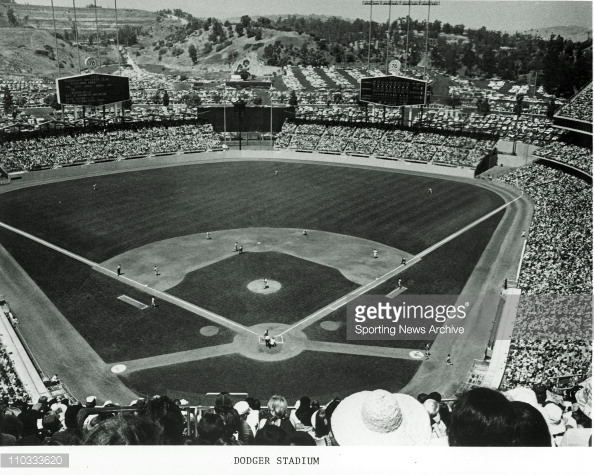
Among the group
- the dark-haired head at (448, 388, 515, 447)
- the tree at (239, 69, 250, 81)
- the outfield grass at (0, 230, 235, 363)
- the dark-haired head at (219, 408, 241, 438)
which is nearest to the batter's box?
the outfield grass at (0, 230, 235, 363)

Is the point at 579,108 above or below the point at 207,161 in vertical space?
above

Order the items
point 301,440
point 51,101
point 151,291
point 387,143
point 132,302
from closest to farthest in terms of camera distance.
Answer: point 301,440 < point 132,302 < point 151,291 < point 387,143 < point 51,101

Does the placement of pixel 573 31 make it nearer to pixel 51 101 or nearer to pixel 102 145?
pixel 102 145

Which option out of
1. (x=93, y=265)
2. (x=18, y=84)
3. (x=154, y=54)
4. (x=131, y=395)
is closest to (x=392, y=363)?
(x=131, y=395)

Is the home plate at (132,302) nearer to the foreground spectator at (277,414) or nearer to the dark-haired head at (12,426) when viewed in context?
the dark-haired head at (12,426)

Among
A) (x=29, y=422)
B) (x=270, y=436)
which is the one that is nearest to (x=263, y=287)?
(x=29, y=422)

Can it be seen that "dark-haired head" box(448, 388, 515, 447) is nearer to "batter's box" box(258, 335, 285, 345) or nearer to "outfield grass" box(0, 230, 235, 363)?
"batter's box" box(258, 335, 285, 345)

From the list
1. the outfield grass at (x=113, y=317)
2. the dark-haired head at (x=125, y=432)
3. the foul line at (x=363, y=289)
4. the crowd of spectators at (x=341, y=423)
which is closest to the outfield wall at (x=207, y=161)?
the foul line at (x=363, y=289)

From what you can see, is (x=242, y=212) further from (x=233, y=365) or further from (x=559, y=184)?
(x=559, y=184)
